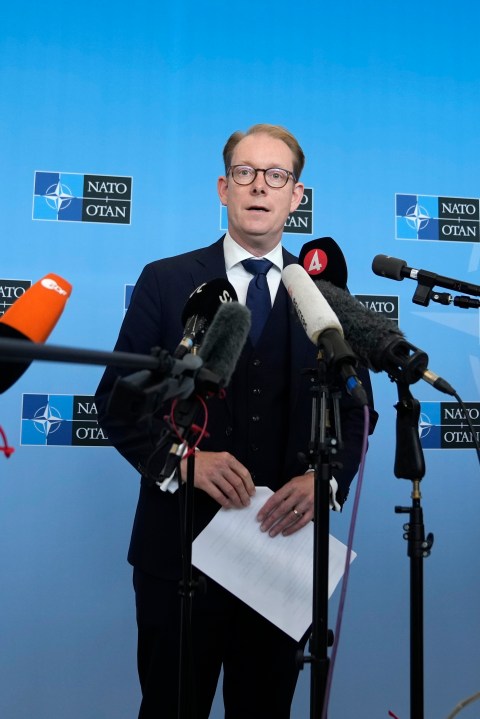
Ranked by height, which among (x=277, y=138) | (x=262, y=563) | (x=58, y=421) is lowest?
(x=262, y=563)

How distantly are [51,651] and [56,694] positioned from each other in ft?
0.52

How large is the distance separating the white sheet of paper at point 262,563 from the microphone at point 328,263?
1.59 ft

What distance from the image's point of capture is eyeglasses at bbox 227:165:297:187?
190cm

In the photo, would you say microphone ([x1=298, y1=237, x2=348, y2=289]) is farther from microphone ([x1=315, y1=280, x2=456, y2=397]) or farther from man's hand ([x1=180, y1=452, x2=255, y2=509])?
man's hand ([x1=180, y1=452, x2=255, y2=509])

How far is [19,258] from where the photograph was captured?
109 inches

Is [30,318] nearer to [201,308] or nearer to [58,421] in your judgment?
[201,308]

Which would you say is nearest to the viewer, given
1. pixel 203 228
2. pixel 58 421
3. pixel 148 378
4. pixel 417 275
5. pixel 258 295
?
pixel 148 378

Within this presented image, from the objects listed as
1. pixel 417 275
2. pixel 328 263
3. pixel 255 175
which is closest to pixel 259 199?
pixel 255 175

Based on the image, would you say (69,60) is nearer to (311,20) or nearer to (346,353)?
(311,20)

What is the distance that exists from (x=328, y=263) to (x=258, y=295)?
354mm

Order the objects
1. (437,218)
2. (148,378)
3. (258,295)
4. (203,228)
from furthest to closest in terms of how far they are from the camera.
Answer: (437,218) < (203,228) < (258,295) < (148,378)

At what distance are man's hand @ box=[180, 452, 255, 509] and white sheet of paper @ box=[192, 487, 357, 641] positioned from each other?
0.04m

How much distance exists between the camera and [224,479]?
1.63m

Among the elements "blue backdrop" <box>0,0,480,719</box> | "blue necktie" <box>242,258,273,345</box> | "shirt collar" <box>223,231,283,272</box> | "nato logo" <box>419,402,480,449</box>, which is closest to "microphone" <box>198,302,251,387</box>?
"blue necktie" <box>242,258,273,345</box>
